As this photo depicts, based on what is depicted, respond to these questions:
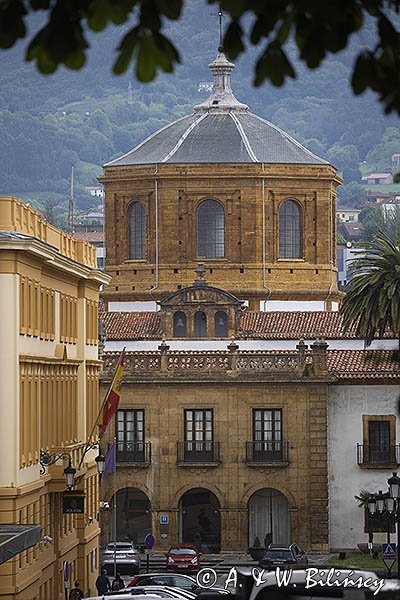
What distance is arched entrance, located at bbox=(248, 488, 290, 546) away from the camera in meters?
73.3

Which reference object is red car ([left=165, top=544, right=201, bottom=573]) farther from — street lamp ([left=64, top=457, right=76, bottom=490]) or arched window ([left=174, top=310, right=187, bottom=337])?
arched window ([left=174, top=310, right=187, bottom=337])

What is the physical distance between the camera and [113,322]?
8131cm

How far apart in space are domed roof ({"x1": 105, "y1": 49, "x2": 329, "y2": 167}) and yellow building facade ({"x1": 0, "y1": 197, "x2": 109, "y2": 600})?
33.9m

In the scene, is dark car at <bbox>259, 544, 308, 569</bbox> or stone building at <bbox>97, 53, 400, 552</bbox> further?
stone building at <bbox>97, 53, 400, 552</bbox>

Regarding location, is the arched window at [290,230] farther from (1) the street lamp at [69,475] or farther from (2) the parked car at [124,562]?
(1) the street lamp at [69,475]

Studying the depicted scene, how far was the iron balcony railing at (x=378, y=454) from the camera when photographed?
71062 millimetres

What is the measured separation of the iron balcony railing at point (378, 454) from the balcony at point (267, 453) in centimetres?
299

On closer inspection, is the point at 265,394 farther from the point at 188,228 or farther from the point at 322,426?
the point at 188,228

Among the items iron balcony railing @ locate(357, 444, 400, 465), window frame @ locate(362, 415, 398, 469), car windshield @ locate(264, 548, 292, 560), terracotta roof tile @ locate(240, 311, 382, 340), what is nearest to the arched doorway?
iron balcony railing @ locate(357, 444, 400, 465)

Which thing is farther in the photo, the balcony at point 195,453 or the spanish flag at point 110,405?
the balcony at point 195,453

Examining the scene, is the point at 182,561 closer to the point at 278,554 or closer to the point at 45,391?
the point at 278,554

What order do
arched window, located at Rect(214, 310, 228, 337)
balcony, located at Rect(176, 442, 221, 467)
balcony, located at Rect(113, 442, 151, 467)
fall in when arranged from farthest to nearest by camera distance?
arched window, located at Rect(214, 310, 228, 337)
balcony, located at Rect(176, 442, 221, 467)
balcony, located at Rect(113, 442, 151, 467)

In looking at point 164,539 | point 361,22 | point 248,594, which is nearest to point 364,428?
point 164,539

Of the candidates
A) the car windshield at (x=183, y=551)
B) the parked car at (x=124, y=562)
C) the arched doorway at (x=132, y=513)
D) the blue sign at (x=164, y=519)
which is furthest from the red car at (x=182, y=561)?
the arched doorway at (x=132, y=513)
